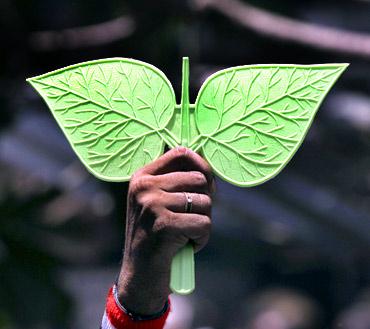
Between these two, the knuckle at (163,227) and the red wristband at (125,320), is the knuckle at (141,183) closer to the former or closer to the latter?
the knuckle at (163,227)

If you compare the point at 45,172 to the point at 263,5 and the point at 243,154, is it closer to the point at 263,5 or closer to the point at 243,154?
the point at 263,5

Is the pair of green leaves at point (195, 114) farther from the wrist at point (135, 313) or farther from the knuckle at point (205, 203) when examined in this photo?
the wrist at point (135, 313)

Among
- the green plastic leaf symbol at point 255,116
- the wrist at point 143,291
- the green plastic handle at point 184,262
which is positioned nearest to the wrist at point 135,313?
the wrist at point 143,291

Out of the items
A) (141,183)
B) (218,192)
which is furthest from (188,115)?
(218,192)

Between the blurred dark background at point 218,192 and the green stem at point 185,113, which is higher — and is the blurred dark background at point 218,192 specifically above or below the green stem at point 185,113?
below

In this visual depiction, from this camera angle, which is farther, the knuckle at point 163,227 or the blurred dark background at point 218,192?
the blurred dark background at point 218,192

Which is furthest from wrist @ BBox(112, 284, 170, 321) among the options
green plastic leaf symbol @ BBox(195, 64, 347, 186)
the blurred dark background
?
the blurred dark background

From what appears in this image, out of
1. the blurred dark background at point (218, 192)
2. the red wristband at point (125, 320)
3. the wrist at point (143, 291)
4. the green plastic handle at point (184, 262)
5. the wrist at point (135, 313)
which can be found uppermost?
Answer: the green plastic handle at point (184, 262)
